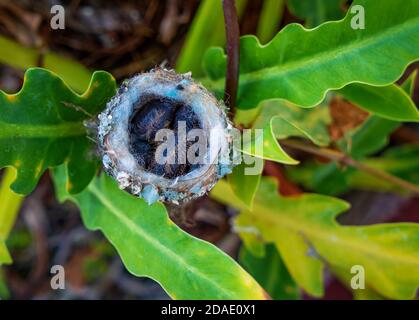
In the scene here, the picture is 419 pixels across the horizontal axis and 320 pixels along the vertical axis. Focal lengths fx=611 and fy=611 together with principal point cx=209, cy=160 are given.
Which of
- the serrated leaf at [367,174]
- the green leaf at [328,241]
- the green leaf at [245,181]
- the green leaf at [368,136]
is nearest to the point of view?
the green leaf at [245,181]

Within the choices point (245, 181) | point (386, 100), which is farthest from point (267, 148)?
point (386, 100)

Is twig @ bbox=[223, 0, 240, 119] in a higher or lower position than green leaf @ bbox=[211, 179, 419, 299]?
higher

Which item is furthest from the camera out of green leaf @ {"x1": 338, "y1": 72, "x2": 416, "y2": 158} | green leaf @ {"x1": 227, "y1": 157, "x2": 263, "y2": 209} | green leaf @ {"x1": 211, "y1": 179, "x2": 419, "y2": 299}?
green leaf @ {"x1": 338, "y1": 72, "x2": 416, "y2": 158}

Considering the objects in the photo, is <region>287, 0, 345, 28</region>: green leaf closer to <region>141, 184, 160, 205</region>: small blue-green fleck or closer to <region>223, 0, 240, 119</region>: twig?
<region>223, 0, 240, 119</region>: twig

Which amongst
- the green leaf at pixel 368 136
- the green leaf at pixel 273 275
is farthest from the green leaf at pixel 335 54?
the green leaf at pixel 273 275

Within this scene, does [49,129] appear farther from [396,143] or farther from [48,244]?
[396,143]

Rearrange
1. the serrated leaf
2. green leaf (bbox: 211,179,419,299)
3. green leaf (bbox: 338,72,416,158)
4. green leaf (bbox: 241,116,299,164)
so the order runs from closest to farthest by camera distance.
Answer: green leaf (bbox: 241,116,299,164) < green leaf (bbox: 211,179,419,299) < green leaf (bbox: 338,72,416,158) < the serrated leaf

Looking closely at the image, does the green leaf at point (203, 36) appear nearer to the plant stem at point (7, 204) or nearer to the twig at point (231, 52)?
the twig at point (231, 52)

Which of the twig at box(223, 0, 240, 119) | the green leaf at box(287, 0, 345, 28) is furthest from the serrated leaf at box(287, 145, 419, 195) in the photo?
the twig at box(223, 0, 240, 119)
